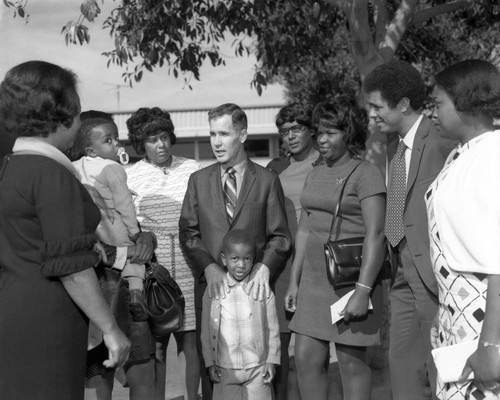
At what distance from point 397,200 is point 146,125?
72.9 inches

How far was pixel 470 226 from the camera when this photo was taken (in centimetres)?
267

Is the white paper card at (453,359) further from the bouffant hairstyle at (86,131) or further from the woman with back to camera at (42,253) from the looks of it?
the bouffant hairstyle at (86,131)

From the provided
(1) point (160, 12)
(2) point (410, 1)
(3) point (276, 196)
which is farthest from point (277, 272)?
(1) point (160, 12)

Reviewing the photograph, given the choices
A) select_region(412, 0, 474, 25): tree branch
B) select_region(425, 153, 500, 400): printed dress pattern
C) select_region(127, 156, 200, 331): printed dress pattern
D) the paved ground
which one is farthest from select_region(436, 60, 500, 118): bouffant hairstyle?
select_region(412, 0, 474, 25): tree branch

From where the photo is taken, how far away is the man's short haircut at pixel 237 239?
4.55 metres

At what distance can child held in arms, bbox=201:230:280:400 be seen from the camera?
4523 millimetres

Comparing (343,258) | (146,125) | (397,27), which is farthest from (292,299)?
(397,27)

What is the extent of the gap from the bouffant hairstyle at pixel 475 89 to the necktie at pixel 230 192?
6.60ft

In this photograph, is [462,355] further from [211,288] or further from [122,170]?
[122,170]

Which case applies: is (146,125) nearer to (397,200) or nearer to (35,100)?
(397,200)

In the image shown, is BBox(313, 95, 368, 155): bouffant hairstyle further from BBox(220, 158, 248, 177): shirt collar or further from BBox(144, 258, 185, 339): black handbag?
BBox(144, 258, 185, 339): black handbag

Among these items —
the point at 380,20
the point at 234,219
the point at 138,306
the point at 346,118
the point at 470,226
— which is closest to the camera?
the point at 470,226

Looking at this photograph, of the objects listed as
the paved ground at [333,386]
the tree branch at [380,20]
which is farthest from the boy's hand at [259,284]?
the tree branch at [380,20]

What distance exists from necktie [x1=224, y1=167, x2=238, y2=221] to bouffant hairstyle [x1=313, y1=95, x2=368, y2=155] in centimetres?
64
